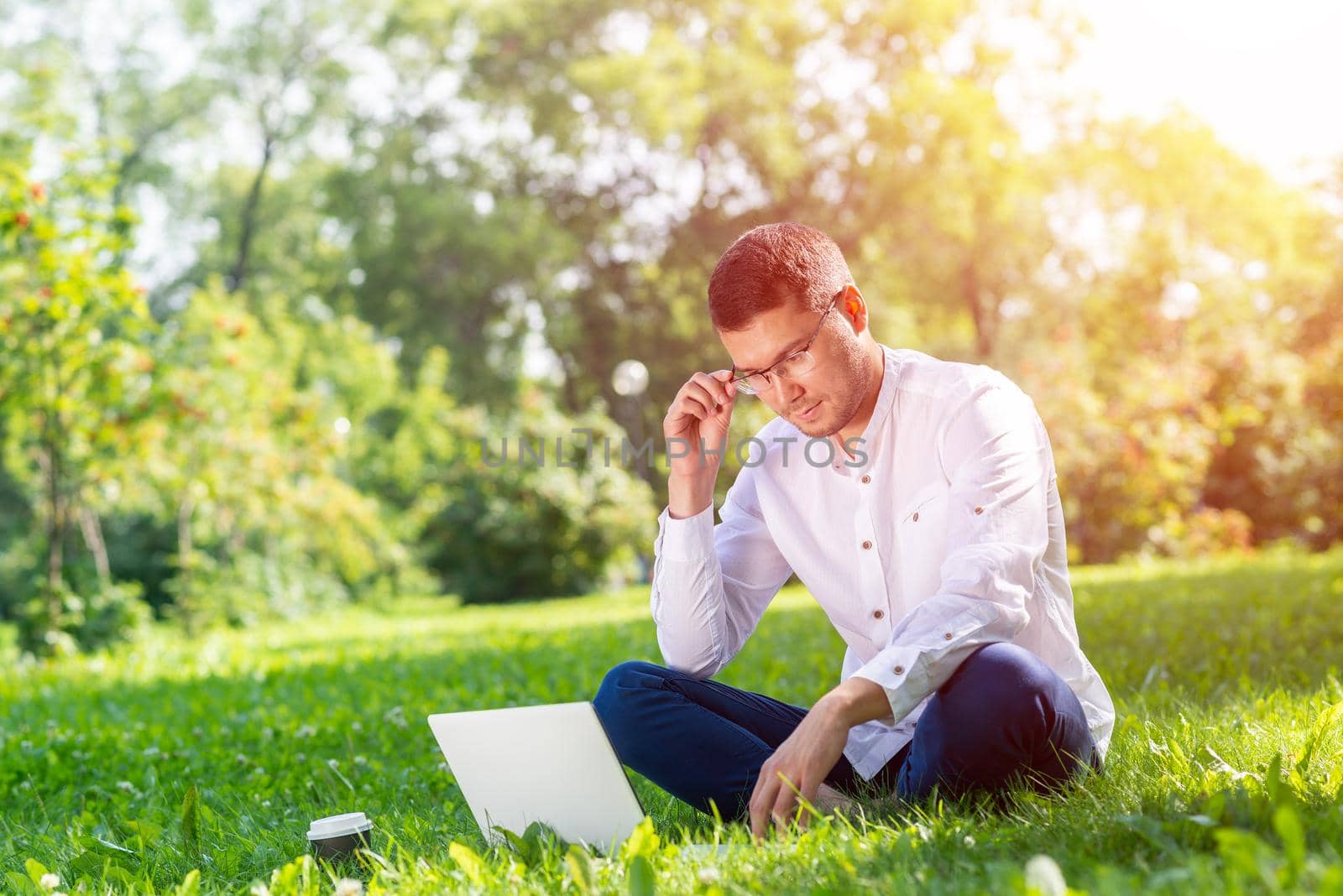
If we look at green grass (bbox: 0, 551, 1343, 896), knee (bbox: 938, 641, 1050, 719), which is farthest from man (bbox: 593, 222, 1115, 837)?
green grass (bbox: 0, 551, 1343, 896)

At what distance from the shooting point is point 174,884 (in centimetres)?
234

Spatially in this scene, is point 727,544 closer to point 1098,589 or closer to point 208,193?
point 1098,589

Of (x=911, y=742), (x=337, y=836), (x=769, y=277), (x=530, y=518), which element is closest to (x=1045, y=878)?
(x=911, y=742)

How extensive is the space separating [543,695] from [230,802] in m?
1.75

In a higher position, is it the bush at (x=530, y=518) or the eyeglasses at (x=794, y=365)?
the eyeglasses at (x=794, y=365)

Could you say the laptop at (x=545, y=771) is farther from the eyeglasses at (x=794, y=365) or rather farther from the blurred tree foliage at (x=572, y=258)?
the blurred tree foliage at (x=572, y=258)

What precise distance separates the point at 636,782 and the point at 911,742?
0.90m

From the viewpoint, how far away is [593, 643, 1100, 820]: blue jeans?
6.84ft

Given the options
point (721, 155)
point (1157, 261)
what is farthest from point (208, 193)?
point (1157, 261)

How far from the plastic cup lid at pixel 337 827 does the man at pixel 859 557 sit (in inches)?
22.6

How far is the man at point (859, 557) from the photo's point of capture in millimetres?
2117

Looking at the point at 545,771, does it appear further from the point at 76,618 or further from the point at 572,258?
the point at 572,258

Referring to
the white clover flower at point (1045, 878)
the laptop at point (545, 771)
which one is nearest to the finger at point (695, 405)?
the laptop at point (545, 771)

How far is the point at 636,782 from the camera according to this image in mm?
3113
